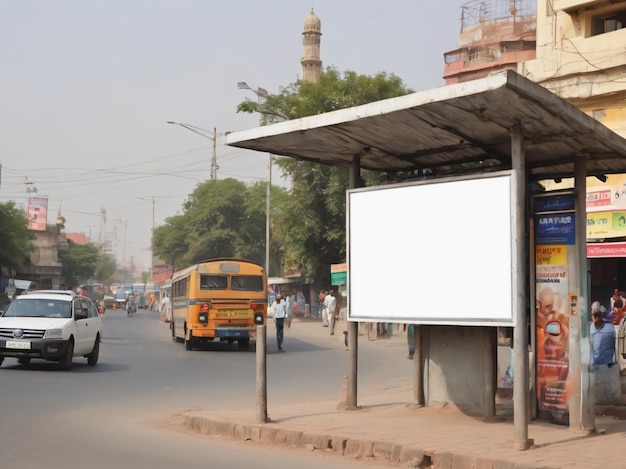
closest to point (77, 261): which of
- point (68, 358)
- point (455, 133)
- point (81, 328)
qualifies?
point (81, 328)

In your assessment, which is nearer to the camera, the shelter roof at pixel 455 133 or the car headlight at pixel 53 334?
the shelter roof at pixel 455 133

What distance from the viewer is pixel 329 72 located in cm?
4450

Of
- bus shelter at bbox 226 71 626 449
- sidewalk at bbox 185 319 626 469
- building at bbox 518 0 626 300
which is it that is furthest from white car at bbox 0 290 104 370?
building at bbox 518 0 626 300

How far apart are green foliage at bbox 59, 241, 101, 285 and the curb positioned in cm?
12320

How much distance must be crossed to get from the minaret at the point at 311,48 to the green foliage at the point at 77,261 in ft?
147

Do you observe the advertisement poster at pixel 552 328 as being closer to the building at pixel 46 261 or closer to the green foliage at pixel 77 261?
the building at pixel 46 261

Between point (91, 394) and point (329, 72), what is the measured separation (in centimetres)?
3191

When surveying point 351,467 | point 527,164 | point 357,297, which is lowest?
point 351,467

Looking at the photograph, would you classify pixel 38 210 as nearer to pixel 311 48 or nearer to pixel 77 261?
pixel 77 261

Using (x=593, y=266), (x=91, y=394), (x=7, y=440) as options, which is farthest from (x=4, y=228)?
(x=7, y=440)

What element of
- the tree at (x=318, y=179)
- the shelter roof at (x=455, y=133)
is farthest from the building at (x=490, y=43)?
the shelter roof at (x=455, y=133)

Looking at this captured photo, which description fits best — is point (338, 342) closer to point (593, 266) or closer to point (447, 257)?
point (593, 266)

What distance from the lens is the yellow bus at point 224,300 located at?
2750 cm

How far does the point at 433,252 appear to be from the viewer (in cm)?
993
